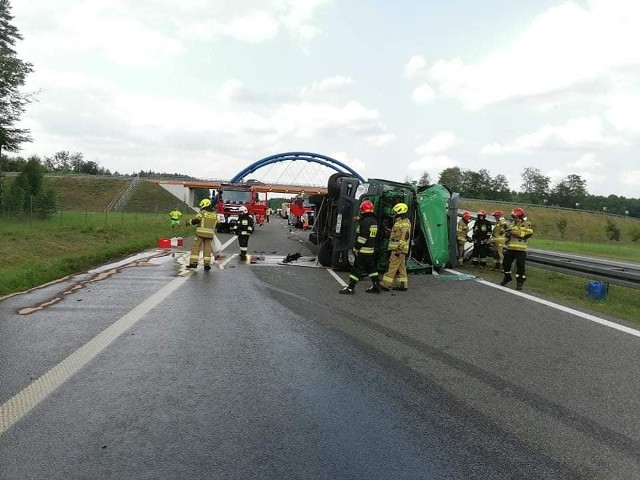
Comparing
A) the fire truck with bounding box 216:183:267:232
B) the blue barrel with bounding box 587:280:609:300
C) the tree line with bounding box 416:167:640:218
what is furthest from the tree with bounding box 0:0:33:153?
the tree line with bounding box 416:167:640:218

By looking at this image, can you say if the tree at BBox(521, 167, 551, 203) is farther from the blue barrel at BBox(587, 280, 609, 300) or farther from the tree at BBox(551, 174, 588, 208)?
the blue barrel at BBox(587, 280, 609, 300)

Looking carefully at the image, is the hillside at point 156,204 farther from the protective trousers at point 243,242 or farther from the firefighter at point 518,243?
the firefighter at point 518,243

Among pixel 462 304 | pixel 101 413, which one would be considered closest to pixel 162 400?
pixel 101 413

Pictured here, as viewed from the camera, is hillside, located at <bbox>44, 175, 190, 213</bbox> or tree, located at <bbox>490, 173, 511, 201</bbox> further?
tree, located at <bbox>490, 173, 511, 201</bbox>

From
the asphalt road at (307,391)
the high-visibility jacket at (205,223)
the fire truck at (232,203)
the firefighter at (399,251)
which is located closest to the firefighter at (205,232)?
the high-visibility jacket at (205,223)

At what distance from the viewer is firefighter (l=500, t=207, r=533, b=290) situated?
10.6 metres

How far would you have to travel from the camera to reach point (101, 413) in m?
3.51

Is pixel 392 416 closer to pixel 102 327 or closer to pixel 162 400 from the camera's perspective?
pixel 162 400

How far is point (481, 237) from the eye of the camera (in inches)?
586

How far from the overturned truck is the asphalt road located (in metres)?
4.25

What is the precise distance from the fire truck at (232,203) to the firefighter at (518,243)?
1741 centimetres

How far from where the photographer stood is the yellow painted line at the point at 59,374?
3.46 m

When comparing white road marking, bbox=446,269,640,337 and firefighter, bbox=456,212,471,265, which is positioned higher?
firefighter, bbox=456,212,471,265

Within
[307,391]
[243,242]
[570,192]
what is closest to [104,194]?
[243,242]
